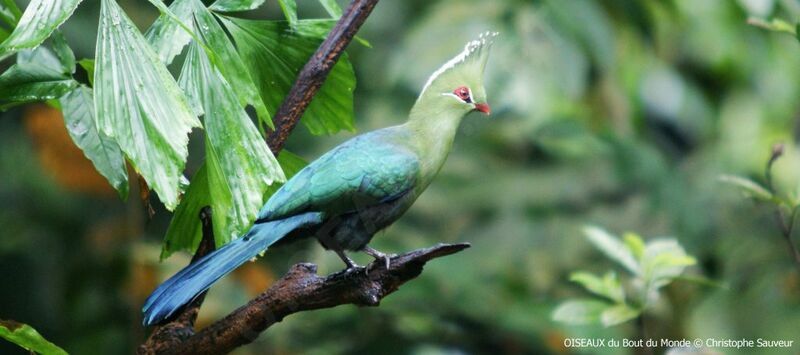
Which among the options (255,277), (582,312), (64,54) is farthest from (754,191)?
(255,277)

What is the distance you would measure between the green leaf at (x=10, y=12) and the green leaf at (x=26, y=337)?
1.59ft

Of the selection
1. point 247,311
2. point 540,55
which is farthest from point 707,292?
point 247,311

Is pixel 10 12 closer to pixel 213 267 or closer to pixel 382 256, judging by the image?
pixel 213 267

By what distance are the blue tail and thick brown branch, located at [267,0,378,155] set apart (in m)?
0.19

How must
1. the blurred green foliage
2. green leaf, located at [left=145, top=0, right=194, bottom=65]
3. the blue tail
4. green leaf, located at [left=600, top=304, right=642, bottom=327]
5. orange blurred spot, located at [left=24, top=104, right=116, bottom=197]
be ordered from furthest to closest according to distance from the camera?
orange blurred spot, located at [left=24, top=104, right=116, bottom=197], the blurred green foliage, green leaf, located at [left=600, top=304, right=642, bottom=327], green leaf, located at [left=145, top=0, right=194, bottom=65], the blue tail

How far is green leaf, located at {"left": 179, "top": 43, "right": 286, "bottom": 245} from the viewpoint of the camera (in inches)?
46.9

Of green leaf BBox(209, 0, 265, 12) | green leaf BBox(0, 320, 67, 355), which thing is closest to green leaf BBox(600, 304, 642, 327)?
green leaf BBox(209, 0, 265, 12)

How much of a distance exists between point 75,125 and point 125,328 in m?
2.42

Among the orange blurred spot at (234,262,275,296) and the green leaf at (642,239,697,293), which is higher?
the orange blurred spot at (234,262,275,296)

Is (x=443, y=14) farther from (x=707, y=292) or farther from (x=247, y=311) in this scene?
(x=247, y=311)

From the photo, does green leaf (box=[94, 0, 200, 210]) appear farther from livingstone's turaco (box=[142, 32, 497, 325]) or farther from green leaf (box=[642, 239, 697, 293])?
green leaf (box=[642, 239, 697, 293])

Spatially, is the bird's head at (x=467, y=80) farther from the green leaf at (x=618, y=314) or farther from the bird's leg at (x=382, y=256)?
the green leaf at (x=618, y=314)

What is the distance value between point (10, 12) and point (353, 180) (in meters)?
0.65

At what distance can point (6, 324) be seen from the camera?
130 centimetres
